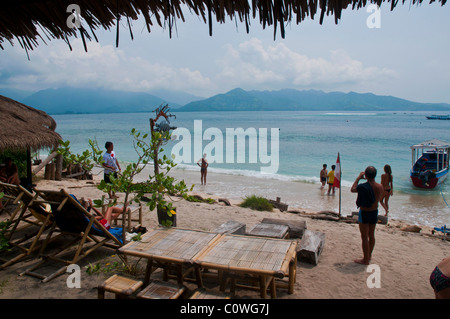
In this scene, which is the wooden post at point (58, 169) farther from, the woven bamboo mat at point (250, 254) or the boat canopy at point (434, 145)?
the boat canopy at point (434, 145)

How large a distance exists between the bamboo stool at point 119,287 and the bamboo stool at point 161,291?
0.43 feet

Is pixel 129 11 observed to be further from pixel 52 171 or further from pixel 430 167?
pixel 430 167

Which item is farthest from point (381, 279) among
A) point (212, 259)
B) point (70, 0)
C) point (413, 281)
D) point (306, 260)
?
point (70, 0)

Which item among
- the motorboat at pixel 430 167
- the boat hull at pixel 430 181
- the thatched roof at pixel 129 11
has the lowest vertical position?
the boat hull at pixel 430 181

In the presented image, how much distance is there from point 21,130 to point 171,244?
5118mm

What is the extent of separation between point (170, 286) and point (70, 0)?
2360 mm

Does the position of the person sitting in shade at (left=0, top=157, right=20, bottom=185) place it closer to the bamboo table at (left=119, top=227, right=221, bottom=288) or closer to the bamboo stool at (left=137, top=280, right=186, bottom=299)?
the bamboo table at (left=119, top=227, right=221, bottom=288)

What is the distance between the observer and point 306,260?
444 cm

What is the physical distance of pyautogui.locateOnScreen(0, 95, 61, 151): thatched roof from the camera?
6379 mm

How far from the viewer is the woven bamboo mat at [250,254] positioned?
2.98 meters

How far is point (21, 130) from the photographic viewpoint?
675 cm

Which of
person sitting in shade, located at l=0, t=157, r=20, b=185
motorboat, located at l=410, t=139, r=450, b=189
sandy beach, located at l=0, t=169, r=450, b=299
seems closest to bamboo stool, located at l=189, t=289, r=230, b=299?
sandy beach, located at l=0, t=169, r=450, b=299

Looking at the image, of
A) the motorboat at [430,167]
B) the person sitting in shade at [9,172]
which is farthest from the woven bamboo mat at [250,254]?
the motorboat at [430,167]
